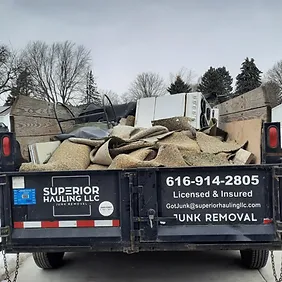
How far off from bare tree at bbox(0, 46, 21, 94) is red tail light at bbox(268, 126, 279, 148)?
4644 centimetres

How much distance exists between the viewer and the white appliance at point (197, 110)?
4605 mm

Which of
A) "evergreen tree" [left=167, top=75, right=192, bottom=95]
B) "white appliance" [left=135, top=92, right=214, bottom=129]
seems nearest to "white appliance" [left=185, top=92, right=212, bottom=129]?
"white appliance" [left=135, top=92, right=214, bottom=129]

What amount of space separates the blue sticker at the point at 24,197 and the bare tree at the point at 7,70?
45.7 meters

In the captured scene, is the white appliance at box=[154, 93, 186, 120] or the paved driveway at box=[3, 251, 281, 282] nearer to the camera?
the paved driveway at box=[3, 251, 281, 282]

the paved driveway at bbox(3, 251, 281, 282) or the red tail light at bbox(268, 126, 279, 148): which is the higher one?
the red tail light at bbox(268, 126, 279, 148)

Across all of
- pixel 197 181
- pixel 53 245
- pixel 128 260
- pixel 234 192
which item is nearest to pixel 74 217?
pixel 53 245

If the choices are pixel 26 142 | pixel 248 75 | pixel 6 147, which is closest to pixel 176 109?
pixel 26 142

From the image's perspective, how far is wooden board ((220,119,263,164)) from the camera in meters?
3.33

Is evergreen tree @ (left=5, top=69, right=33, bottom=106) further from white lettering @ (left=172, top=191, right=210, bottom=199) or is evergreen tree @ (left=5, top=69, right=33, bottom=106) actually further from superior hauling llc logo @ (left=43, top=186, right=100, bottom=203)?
white lettering @ (left=172, top=191, right=210, bottom=199)

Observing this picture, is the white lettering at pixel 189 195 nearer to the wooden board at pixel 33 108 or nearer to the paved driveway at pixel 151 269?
the paved driveway at pixel 151 269

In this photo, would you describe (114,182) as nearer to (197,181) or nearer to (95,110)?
(197,181)

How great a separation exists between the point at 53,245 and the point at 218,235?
1257 millimetres

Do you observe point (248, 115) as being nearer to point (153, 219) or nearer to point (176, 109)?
point (176, 109)

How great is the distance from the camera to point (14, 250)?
123 inches
